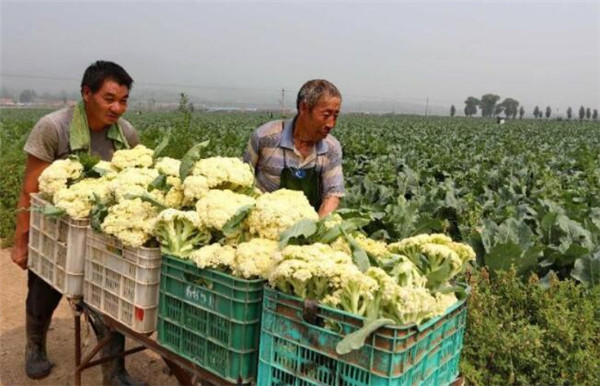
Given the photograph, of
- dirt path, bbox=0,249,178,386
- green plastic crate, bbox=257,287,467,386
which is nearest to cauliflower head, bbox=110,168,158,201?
green plastic crate, bbox=257,287,467,386

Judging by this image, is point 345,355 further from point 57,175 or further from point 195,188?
point 57,175

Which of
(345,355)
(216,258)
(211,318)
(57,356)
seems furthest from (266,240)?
(57,356)

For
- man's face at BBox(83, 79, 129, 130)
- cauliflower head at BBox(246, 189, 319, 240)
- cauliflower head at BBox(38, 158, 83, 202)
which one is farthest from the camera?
man's face at BBox(83, 79, 129, 130)

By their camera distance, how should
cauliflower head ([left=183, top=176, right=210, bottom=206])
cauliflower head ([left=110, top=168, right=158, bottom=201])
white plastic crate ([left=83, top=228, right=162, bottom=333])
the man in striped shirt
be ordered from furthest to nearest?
the man in striped shirt, cauliflower head ([left=110, top=168, right=158, bottom=201]), cauliflower head ([left=183, top=176, right=210, bottom=206]), white plastic crate ([left=83, top=228, right=162, bottom=333])

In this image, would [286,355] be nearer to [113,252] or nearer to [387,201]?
[113,252]

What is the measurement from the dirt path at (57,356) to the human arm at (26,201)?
77 cm

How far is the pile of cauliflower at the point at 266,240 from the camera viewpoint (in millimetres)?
1885

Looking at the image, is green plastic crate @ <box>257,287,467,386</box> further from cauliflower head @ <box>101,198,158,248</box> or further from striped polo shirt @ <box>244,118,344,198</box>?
striped polo shirt @ <box>244,118,344,198</box>

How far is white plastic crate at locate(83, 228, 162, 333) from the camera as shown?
2.40 meters

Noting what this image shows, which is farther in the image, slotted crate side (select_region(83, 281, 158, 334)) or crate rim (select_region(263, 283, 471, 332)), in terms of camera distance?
slotted crate side (select_region(83, 281, 158, 334))

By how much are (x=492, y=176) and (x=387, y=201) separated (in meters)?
3.10

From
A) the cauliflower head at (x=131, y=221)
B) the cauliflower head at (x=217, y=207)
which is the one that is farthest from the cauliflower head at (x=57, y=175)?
the cauliflower head at (x=217, y=207)

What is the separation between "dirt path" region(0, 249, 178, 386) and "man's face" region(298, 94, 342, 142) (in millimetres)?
2100

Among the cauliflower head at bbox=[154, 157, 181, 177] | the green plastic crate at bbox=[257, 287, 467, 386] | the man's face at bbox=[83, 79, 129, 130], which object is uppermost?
the man's face at bbox=[83, 79, 129, 130]
